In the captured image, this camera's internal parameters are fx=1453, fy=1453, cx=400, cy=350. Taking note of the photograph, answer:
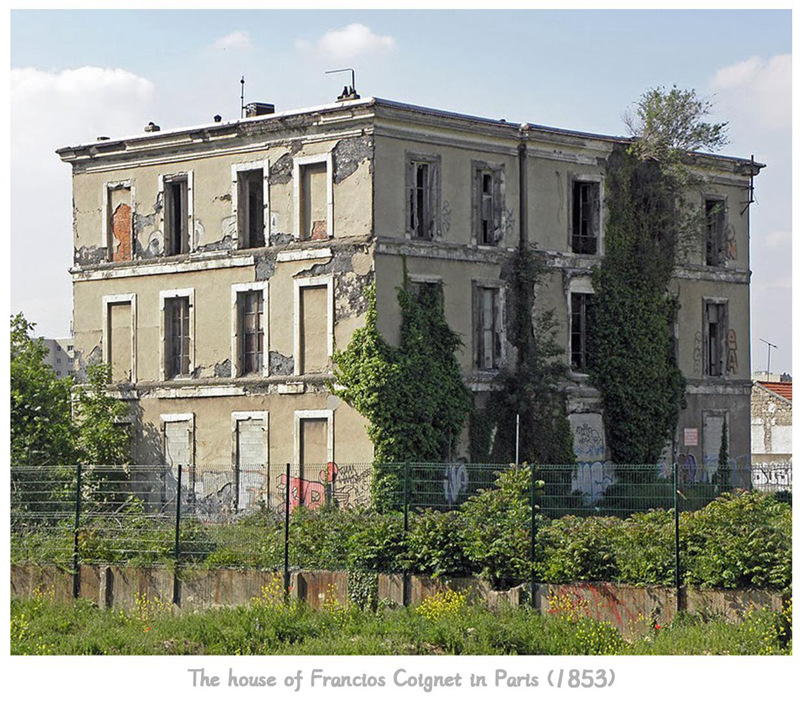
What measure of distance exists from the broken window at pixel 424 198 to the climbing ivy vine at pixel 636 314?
5.00m

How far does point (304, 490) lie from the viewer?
31.4 meters

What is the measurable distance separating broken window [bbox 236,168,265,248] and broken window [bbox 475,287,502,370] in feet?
17.9

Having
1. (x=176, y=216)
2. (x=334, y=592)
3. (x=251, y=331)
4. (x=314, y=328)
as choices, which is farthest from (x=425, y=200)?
(x=334, y=592)

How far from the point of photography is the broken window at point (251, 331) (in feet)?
113

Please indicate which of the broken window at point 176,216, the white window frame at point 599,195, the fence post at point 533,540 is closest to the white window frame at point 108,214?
the broken window at point 176,216

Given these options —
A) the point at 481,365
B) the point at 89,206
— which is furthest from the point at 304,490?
the point at 89,206

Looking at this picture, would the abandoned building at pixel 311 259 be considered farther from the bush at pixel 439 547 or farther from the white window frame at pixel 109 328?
the bush at pixel 439 547

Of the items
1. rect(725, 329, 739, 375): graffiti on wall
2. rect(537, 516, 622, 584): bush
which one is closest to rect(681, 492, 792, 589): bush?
rect(537, 516, 622, 584): bush

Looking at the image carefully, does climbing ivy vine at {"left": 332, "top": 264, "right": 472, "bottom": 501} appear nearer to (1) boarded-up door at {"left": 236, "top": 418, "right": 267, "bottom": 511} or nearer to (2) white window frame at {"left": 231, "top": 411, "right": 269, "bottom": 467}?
(2) white window frame at {"left": 231, "top": 411, "right": 269, "bottom": 467}

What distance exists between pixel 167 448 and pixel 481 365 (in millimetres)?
7999

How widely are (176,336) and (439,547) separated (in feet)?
54.5

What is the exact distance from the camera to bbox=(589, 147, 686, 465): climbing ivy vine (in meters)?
35.9

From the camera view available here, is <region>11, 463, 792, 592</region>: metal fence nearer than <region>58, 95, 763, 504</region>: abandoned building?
Yes

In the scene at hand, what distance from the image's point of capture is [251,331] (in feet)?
113
